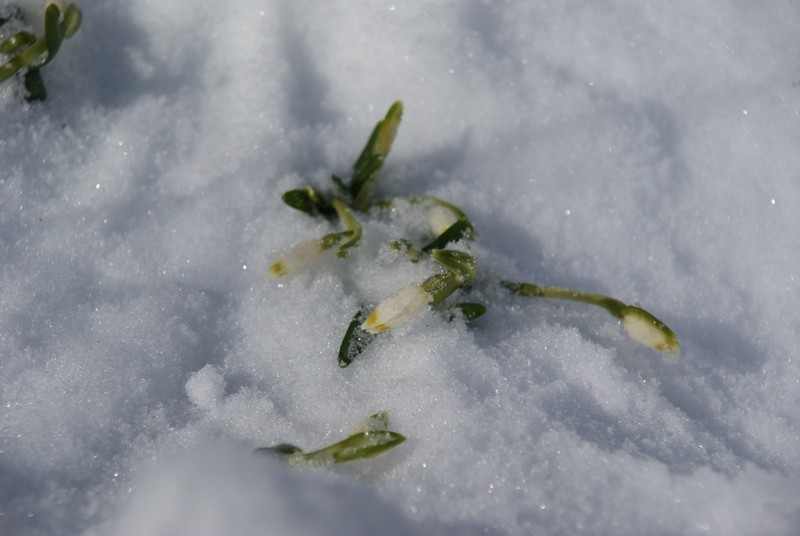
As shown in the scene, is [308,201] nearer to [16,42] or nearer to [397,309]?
[397,309]

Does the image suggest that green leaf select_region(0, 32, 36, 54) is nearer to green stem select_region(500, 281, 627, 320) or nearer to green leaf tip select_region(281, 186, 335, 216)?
green leaf tip select_region(281, 186, 335, 216)

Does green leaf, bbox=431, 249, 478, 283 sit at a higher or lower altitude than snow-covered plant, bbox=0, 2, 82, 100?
lower

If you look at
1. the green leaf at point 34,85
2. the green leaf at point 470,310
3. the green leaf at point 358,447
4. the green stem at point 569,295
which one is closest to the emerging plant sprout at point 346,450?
the green leaf at point 358,447

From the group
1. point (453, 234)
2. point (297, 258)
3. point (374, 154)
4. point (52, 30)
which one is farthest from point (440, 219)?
point (52, 30)

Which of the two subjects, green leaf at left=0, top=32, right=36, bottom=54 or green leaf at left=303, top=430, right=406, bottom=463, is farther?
green leaf at left=0, top=32, right=36, bottom=54

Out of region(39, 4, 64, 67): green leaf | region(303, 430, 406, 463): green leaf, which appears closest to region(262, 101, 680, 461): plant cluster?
region(303, 430, 406, 463): green leaf

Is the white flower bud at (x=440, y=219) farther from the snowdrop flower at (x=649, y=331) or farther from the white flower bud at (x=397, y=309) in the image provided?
the snowdrop flower at (x=649, y=331)

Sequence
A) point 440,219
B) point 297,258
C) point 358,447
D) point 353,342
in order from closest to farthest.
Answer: point 358,447
point 353,342
point 297,258
point 440,219
